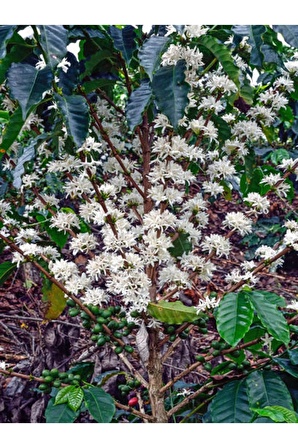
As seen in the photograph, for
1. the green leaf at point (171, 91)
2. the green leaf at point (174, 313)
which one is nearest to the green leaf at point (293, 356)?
the green leaf at point (174, 313)

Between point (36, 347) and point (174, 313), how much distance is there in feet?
4.48

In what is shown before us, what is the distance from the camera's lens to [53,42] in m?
0.97

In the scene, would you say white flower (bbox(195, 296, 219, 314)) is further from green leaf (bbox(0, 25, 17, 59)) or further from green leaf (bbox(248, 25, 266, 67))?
green leaf (bbox(0, 25, 17, 59))

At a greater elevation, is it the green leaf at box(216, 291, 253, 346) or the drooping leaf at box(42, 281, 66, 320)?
the drooping leaf at box(42, 281, 66, 320)

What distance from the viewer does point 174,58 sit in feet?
3.72

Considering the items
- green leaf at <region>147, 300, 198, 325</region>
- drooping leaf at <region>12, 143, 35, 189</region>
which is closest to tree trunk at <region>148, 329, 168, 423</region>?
green leaf at <region>147, 300, 198, 325</region>

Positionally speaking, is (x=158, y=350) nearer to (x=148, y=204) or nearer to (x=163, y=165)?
(x=148, y=204)

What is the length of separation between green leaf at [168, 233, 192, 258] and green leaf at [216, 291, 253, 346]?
221 millimetres

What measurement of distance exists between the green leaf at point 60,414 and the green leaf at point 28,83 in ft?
2.15

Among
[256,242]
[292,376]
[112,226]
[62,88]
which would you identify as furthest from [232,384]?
[256,242]

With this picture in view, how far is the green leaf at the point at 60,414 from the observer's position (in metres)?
1.14

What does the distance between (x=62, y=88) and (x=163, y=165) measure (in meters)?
0.28

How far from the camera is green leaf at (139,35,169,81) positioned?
3.34ft

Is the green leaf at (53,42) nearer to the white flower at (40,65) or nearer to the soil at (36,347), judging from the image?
the white flower at (40,65)
